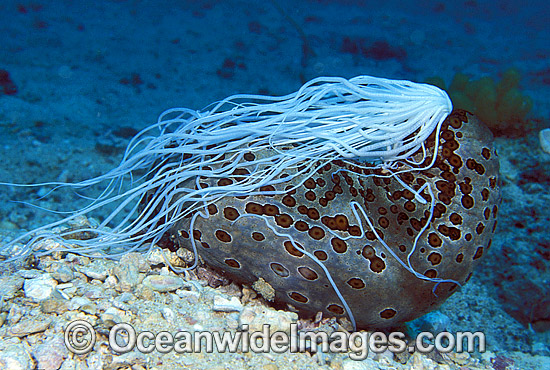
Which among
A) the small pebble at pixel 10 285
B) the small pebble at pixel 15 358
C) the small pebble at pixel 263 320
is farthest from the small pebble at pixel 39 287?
the small pebble at pixel 263 320

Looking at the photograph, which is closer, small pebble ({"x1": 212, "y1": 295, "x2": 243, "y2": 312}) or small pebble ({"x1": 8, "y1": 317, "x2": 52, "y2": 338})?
small pebble ({"x1": 8, "y1": 317, "x2": 52, "y2": 338})

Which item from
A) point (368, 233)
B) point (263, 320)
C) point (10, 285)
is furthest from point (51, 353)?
point (368, 233)

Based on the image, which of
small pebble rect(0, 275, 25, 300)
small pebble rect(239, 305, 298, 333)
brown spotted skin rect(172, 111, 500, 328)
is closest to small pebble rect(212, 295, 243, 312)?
small pebble rect(239, 305, 298, 333)

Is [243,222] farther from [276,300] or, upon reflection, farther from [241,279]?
[276,300]

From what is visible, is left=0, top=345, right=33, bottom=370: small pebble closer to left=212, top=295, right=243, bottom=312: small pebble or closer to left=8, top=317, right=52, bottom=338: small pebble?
left=8, top=317, right=52, bottom=338: small pebble

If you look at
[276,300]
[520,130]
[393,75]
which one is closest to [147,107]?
[276,300]

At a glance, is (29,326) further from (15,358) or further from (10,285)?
(10,285)

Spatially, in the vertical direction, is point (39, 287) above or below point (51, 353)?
below

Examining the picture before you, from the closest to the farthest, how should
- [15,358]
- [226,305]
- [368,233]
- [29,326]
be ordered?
[15,358] → [29,326] → [226,305] → [368,233]
